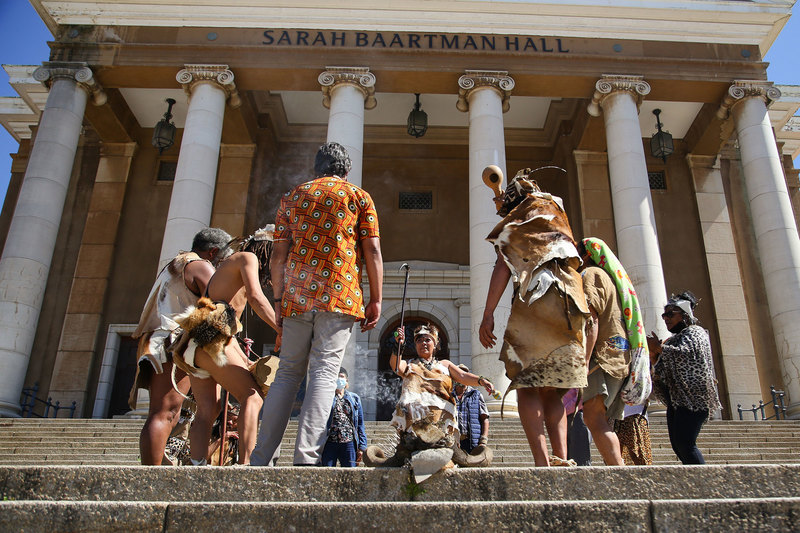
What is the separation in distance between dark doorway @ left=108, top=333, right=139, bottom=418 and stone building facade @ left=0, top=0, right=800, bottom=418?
0.07 m

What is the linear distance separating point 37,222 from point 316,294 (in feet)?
37.8

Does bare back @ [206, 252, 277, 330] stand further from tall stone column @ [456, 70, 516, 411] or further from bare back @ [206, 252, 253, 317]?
tall stone column @ [456, 70, 516, 411]

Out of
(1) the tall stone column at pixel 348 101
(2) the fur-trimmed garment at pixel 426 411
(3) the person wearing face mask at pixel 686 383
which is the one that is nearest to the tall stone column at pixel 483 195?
(1) the tall stone column at pixel 348 101

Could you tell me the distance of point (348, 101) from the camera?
13.7m

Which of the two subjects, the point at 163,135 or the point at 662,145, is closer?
the point at 163,135

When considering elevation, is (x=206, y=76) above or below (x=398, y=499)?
above

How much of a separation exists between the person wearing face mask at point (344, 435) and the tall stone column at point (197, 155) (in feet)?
24.0

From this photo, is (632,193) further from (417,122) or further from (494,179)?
(494,179)

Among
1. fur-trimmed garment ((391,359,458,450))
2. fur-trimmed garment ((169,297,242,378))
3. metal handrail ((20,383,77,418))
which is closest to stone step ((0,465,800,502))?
fur-trimmed garment ((391,359,458,450))

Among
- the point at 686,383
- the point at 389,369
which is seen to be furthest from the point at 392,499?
the point at 389,369

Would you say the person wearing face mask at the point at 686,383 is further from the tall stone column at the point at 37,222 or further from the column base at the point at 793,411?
the tall stone column at the point at 37,222

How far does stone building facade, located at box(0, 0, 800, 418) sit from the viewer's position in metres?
13.1

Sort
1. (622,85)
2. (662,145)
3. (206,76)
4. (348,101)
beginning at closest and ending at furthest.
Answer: (348,101), (206,76), (622,85), (662,145)

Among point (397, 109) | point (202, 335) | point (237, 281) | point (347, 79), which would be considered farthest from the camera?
point (397, 109)
